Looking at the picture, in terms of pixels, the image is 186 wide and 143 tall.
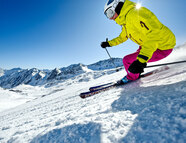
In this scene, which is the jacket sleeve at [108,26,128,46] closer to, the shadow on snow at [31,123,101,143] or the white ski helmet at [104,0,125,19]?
the white ski helmet at [104,0,125,19]

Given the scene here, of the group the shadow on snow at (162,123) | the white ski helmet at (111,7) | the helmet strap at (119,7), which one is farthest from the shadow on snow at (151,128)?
the white ski helmet at (111,7)

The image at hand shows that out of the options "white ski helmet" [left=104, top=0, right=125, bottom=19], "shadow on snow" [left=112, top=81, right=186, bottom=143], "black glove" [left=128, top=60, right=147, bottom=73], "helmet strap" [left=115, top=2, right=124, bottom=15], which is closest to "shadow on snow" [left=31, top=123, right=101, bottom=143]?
"shadow on snow" [left=112, top=81, right=186, bottom=143]

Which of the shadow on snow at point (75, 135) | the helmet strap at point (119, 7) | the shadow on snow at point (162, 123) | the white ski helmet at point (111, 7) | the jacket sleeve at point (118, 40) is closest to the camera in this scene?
the shadow on snow at point (162, 123)

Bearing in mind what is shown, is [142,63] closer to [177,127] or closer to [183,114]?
[183,114]

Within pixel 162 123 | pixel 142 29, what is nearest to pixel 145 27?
pixel 142 29

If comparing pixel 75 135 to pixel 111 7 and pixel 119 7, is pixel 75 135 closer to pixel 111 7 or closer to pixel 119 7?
pixel 119 7

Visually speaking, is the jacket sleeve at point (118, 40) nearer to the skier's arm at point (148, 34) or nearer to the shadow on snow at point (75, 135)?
the skier's arm at point (148, 34)

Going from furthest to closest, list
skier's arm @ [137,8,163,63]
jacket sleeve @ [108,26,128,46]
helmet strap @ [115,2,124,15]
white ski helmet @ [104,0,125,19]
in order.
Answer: jacket sleeve @ [108,26,128,46] < white ski helmet @ [104,0,125,19] < helmet strap @ [115,2,124,15] < skier's arm @ [137,8,163,63]

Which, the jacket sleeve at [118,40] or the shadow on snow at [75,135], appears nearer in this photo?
the shadow on snow at [75,135]

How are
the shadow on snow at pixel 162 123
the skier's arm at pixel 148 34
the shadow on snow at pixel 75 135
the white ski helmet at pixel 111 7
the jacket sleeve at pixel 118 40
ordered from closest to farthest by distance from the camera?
the shadow on snow at pixel 162 123 < the shadow on snow at pixel 75 135 < the skier's arm at pixel 148 34 < the white ski helmet at pixel 111 7 < the jacket sleeve at pixel 118 40

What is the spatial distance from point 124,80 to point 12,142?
10.7 ft

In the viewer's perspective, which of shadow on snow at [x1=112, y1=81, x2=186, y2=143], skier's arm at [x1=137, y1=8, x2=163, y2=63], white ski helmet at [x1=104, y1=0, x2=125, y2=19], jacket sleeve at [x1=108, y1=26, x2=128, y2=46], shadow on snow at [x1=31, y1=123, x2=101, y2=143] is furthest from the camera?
jacket sleeve at [x1=108, y1=26, x2=128, y2=46]

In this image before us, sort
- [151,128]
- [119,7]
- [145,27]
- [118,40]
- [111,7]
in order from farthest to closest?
[118,40] → [111,7] → [119,7] → [145,27] → [151,128]

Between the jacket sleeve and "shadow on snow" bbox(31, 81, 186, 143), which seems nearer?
"shadow on snow" bbox(31, 81, 186, 143)
